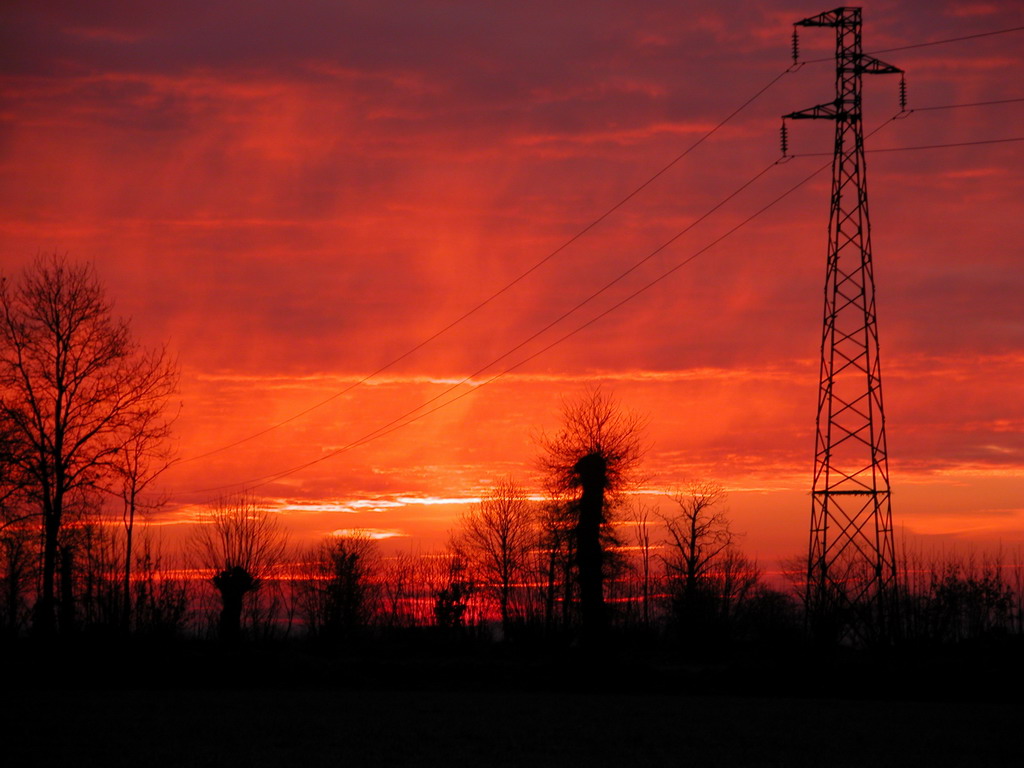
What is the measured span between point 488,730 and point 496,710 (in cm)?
440

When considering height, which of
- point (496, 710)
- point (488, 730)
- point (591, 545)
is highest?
point (591, 545)

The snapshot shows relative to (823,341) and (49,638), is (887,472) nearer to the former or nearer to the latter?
(823,341)

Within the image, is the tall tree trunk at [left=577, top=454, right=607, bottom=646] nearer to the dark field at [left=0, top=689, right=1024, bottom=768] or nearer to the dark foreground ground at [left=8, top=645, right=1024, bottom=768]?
the dark foreground ground at [left=8, top=645, right=1024, bottom=768]

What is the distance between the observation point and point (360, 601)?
84000mm

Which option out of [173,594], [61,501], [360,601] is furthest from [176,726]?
[360,601]

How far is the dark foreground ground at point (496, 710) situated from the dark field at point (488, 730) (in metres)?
0.07

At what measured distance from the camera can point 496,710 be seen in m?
29.2

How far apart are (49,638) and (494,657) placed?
18023mm

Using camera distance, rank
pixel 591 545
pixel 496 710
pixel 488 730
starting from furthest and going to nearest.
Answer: pixel 591 545 → pixel 496 710 → pixel 488 730

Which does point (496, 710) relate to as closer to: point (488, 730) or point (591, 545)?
point (488, 730)

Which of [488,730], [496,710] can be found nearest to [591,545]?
[496,710]

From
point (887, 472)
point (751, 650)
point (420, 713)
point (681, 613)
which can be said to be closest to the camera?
point (420, 713)

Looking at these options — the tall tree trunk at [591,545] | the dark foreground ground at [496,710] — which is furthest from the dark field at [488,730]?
the tall tree trunk at [591,545]

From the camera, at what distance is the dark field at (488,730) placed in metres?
20.9
